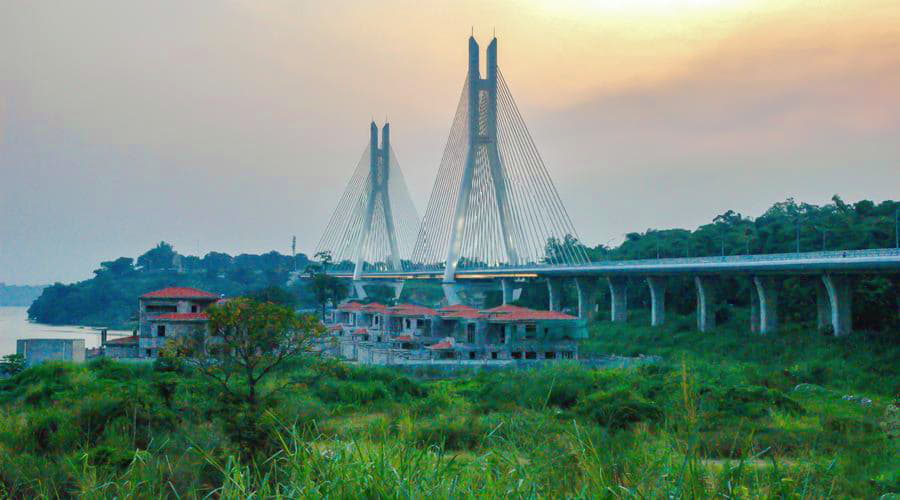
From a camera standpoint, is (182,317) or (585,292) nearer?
(182,317)

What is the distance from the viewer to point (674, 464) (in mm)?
4832

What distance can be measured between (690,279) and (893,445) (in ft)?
98.7

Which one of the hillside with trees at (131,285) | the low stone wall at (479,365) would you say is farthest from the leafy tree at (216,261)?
the low stone wall at (479,365)

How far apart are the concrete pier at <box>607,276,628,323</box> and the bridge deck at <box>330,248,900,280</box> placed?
1.06 m

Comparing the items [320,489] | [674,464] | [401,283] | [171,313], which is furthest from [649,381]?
[401,283]

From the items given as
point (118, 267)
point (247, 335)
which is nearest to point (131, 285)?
point (118, 267)

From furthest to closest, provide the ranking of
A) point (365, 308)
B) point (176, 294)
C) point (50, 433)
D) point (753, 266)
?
1. point (365, 308)
2. point (176, 294)
3. point (753, 266)
4. point (50, 433)

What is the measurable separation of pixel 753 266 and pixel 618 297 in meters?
13.2

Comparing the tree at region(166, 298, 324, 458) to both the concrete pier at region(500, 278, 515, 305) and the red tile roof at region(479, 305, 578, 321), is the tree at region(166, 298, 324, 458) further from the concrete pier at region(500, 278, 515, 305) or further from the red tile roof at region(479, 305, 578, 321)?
the concrete pier at region(500, 278, 515, 305)

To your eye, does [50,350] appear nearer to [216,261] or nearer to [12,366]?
[12,366]

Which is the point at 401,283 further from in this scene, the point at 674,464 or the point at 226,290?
the point at 674,464

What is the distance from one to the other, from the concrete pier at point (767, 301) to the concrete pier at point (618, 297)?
35.5ft

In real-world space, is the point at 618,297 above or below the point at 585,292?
below

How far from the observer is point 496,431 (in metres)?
9.05
